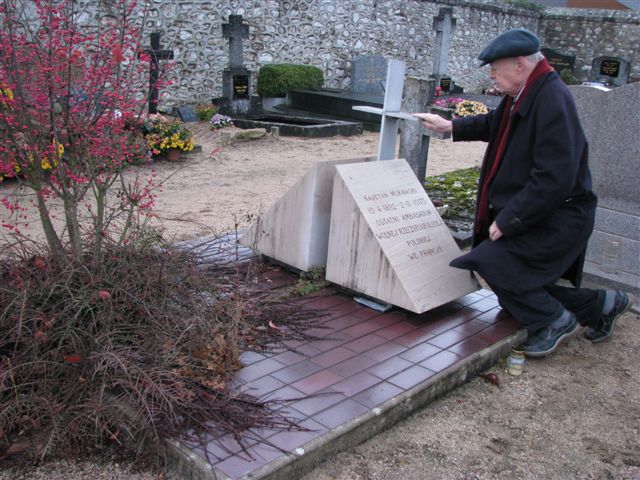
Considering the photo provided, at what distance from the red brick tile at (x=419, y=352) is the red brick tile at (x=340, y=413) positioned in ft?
1.69

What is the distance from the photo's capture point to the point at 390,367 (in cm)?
A: 305

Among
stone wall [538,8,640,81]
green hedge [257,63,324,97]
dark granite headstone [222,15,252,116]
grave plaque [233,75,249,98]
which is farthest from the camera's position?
stone wall [538,8,640,81]

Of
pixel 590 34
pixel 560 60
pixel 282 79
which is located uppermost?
pixel 590 34

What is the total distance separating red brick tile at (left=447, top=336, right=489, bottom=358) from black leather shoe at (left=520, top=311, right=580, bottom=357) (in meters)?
0.29

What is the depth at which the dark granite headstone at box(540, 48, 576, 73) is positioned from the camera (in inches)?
821

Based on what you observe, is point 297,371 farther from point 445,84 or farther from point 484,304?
point 445,84

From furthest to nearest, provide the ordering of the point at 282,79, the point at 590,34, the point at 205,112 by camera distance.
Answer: the point at 590,34 → the point at 282,79 → the point at 205,112

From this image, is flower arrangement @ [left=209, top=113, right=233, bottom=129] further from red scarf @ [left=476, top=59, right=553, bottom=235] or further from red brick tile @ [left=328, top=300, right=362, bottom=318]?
red scarf @ [left=476, top=59, right=553, bottom=235]

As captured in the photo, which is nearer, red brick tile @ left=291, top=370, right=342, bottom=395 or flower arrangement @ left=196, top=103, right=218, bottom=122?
red brick tile @ left=291, top=370, right=342, bottom=395

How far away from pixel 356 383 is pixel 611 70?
18.1 m

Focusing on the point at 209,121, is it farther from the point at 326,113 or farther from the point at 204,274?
the point at 204,274

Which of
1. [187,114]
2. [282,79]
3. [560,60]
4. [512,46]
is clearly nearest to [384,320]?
[512,46]

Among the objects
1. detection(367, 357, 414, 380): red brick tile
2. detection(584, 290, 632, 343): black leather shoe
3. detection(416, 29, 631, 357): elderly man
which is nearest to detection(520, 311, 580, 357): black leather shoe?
detection(416, 29, 631, 357): elderly man

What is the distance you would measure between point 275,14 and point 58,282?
1307 centimetres
